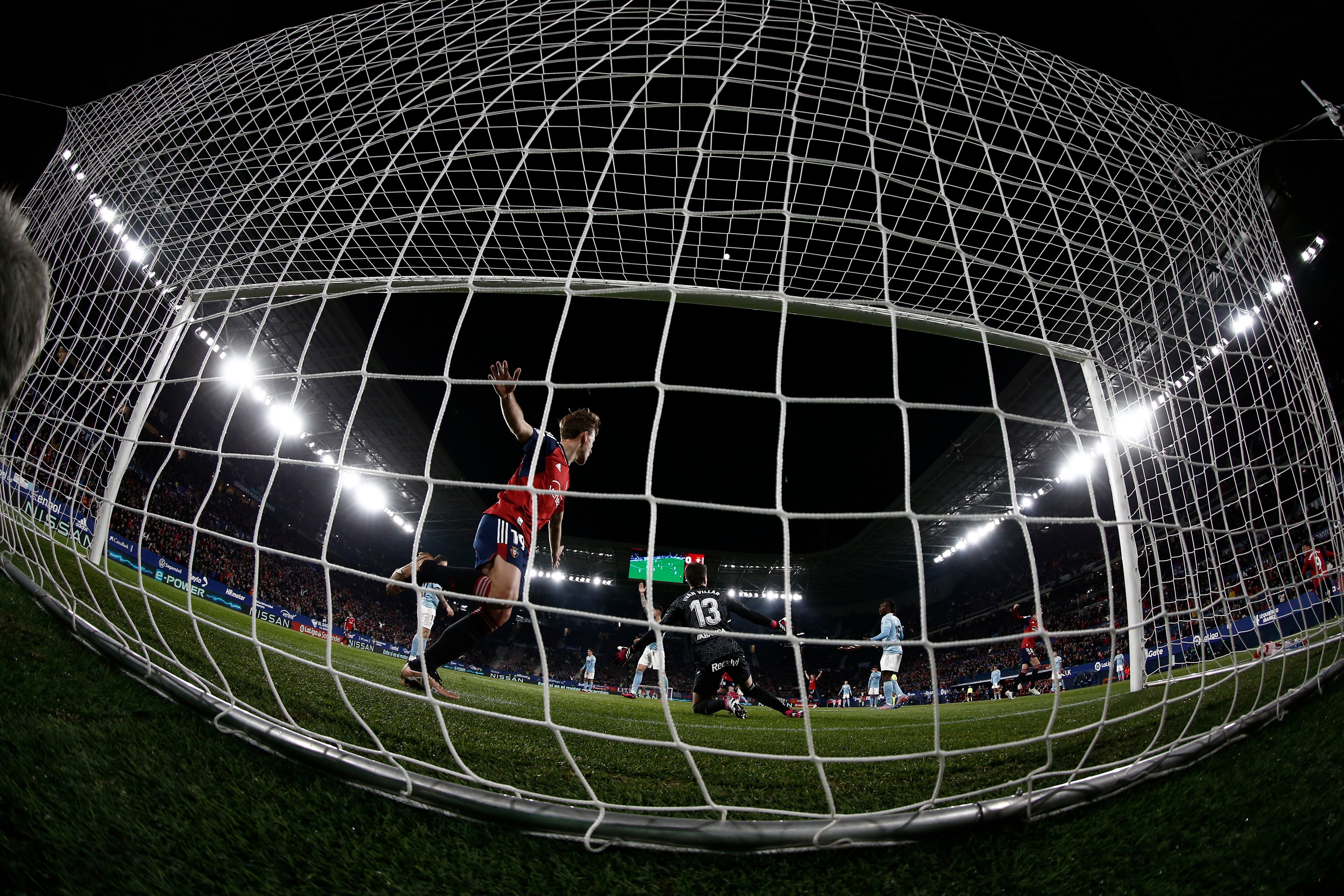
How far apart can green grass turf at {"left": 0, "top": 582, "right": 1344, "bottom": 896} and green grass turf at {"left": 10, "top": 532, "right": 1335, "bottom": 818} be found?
131 millimetres

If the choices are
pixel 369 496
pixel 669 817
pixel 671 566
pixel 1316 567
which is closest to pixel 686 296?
pixel 669 817

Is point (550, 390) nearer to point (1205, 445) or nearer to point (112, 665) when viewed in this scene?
point (112, 665)

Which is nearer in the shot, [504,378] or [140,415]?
[504,378]

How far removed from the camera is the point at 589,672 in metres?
15.5

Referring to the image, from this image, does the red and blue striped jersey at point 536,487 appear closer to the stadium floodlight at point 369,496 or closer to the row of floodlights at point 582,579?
the stadium floodlight at point 369,496

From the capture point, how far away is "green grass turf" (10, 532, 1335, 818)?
1551mm

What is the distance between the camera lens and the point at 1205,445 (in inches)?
141

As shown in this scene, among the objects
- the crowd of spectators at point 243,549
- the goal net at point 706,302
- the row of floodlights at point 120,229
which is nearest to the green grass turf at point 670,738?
the goal net at point 706,302

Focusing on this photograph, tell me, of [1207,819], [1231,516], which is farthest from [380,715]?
[1231,516]

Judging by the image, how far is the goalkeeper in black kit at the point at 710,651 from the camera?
4.36 m

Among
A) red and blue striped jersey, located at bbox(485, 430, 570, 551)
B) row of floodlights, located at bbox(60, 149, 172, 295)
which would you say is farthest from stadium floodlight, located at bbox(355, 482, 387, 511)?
red and blue striped jersey, located at bbox(485, 430, 570, 551)

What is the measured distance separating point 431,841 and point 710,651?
3562 millimetres

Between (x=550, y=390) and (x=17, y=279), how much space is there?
3.23 ft

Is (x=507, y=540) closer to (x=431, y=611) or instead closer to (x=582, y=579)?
(x=431, y=611)
